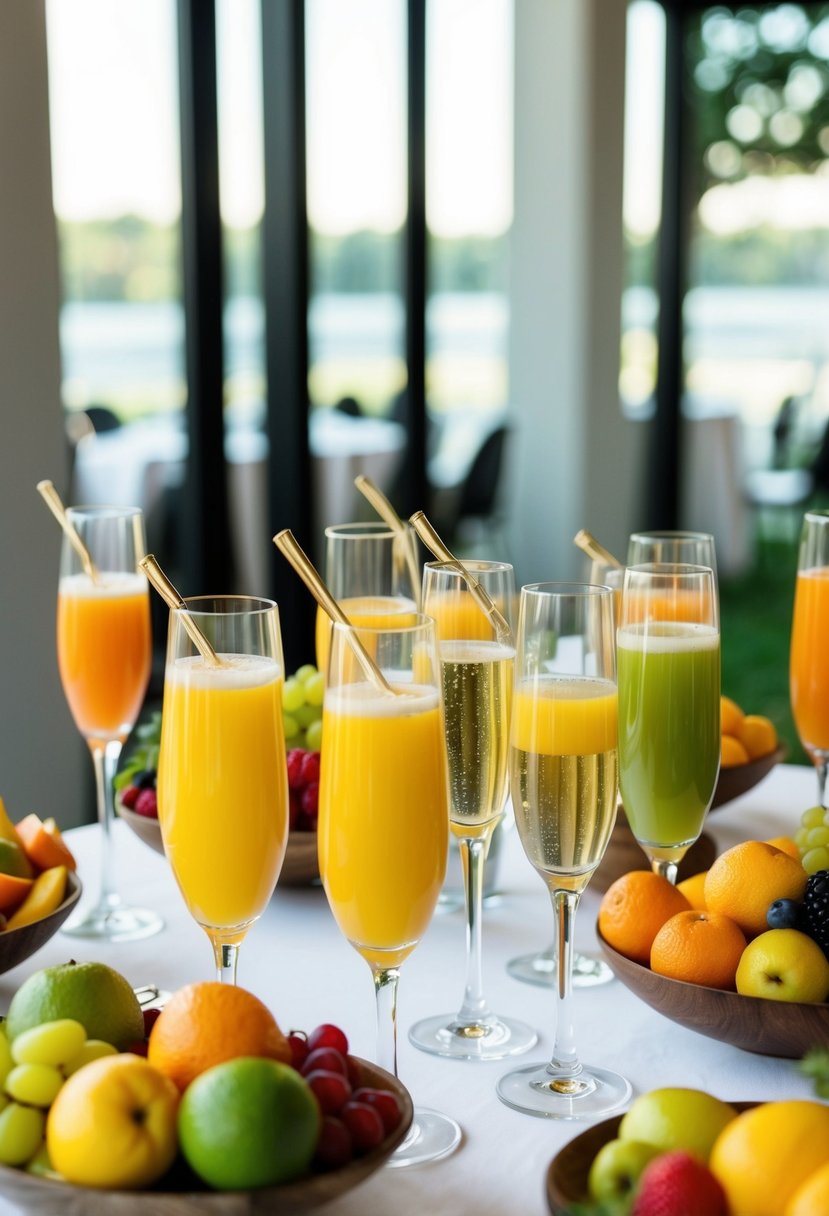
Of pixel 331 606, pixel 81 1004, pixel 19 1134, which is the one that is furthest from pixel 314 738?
pixel 19 1134

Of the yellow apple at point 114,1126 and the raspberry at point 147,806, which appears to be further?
the raspberry at point 147,806

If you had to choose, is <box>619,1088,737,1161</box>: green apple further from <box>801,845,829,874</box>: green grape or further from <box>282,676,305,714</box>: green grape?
<box>282,676,305,714</box>: green grape

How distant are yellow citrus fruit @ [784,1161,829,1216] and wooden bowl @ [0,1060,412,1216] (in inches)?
8.8

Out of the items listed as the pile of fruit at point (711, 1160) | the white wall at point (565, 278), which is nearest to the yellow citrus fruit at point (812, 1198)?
the pile of fruit at point (711, 1160)

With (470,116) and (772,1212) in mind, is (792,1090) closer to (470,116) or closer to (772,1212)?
(772,1212)

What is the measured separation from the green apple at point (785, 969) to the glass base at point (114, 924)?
23.2 inches

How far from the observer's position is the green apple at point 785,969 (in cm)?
102

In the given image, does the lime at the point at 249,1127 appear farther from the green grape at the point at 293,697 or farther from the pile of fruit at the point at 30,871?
the green grape at the point at 293,697

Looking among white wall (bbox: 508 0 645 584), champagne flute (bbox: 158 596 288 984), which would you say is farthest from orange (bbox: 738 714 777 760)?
white wall (bbox: 508 0 645 584)

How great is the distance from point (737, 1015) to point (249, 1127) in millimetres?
421

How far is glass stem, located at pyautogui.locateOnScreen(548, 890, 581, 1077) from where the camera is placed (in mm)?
1037

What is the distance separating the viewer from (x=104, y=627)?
1.53 m

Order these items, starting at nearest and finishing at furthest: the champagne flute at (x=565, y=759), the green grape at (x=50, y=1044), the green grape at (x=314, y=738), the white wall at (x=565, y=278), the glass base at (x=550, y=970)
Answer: the green grape at (x=50, y=1044)
the champagne flute at (x=565, y=759)
the glass base at (x=550, y=970)
the green grape at (x=314, y=738)
the white wall at (x=565, y=278)

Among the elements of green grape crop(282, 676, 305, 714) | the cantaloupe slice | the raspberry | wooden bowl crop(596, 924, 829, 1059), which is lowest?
wooden bowl crop(596, 924, 829, 1059)
